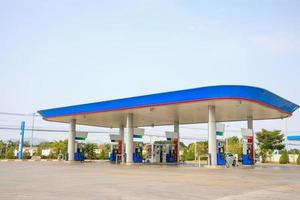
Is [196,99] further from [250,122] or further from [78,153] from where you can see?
[78,153]

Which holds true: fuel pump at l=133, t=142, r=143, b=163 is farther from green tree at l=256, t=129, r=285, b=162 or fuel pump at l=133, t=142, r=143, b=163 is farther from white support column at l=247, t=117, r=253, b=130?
green tree at l=256, t=129, r=285, b=162

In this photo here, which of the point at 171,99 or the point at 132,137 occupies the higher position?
the point at 171,99

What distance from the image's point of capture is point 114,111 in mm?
28344

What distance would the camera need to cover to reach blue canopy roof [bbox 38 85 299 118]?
21198 millimetres

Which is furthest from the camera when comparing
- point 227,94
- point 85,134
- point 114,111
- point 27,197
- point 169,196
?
point 85,134

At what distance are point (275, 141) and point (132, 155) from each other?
89.6 ft

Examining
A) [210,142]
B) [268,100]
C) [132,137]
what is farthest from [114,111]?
[268,100]

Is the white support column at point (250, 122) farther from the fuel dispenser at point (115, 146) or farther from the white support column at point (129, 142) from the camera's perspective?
the fuel dispenser at point (115, 146)

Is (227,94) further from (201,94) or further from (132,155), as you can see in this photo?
(132,155)

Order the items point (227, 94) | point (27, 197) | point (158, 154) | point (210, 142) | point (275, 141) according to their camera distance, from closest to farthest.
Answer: point (27, 197) < point (227, 94) < point (210, 142) < point (158, 154) < point (275, 141)

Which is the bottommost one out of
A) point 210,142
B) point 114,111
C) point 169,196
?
point 169,196

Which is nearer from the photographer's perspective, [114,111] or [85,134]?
[114,111]

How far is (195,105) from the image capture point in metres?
24.5

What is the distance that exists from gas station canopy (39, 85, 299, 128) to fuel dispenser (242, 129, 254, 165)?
169cm
